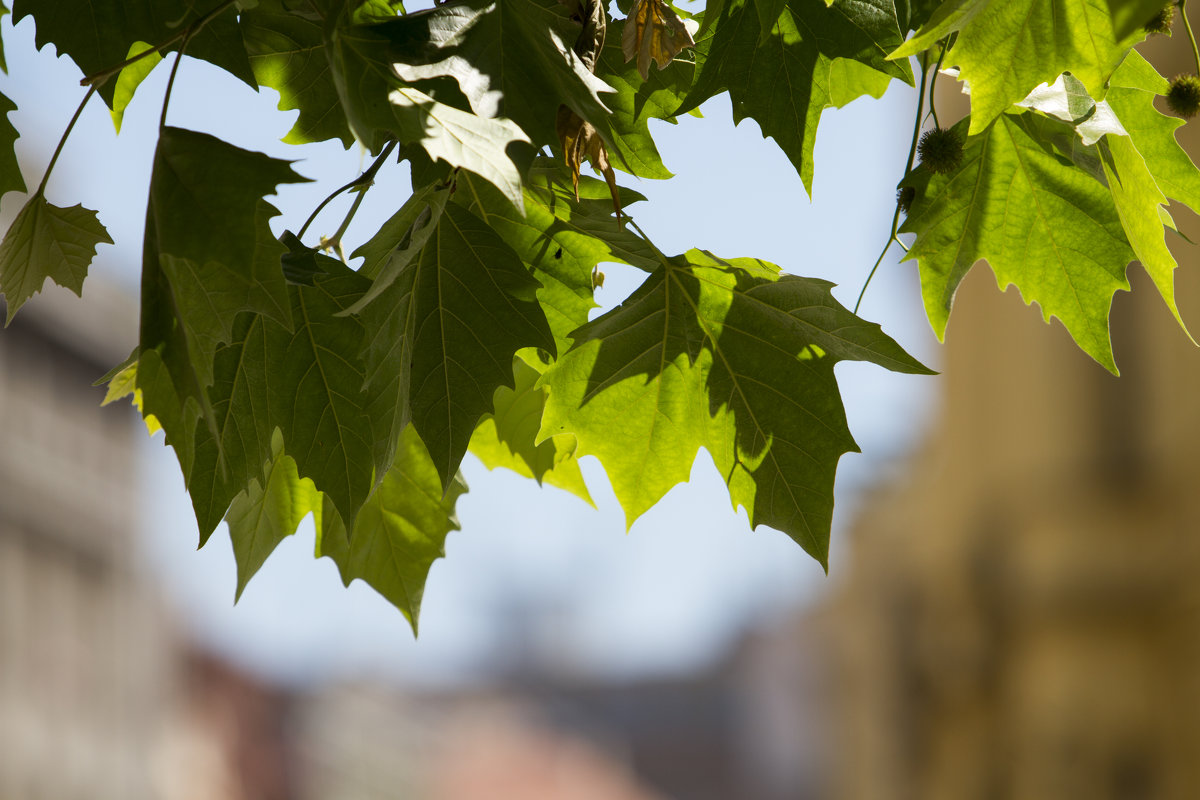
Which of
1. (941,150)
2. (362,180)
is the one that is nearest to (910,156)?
(941,150)

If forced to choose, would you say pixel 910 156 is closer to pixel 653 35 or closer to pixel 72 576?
pixel 653 35

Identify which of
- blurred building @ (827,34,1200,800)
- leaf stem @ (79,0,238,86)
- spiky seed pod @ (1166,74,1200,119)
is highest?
blurred building @ (827,34,1200,800)

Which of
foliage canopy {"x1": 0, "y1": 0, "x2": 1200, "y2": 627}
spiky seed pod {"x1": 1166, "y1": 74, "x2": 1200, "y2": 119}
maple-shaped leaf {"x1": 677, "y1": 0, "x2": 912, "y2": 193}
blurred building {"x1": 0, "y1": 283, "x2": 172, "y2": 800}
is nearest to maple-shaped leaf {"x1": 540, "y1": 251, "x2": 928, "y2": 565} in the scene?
foliage canopy {"x1": 0, "y1": 0, "x2": 1200, "y2": 627}

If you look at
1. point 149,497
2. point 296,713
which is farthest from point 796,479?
point 296,713

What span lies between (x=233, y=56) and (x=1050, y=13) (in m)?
0.56

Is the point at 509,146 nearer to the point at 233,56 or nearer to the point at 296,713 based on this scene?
the point at 233,56

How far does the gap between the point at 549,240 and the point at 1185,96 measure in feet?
1.72

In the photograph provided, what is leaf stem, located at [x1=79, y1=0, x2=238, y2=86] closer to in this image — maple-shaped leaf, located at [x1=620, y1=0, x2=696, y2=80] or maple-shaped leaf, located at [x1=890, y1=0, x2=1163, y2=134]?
maple-shaped leaf, located at [x1=620, y1=0, x2=696, y2=80]

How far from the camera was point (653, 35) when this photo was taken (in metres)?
0.90

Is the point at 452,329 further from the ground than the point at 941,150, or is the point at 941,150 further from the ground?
the point at 941,150

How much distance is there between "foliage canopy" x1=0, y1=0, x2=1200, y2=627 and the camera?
31.6 inches

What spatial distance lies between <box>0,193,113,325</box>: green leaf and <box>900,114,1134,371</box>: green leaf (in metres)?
0.64

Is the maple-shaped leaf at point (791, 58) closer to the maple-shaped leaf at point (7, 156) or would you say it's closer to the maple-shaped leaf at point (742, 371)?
the maple-shaped leaf at point (742, 371)

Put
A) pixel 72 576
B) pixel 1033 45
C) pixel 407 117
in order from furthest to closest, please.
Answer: pixel 72 576 → pixel 1033 45 → pixel 407 117
